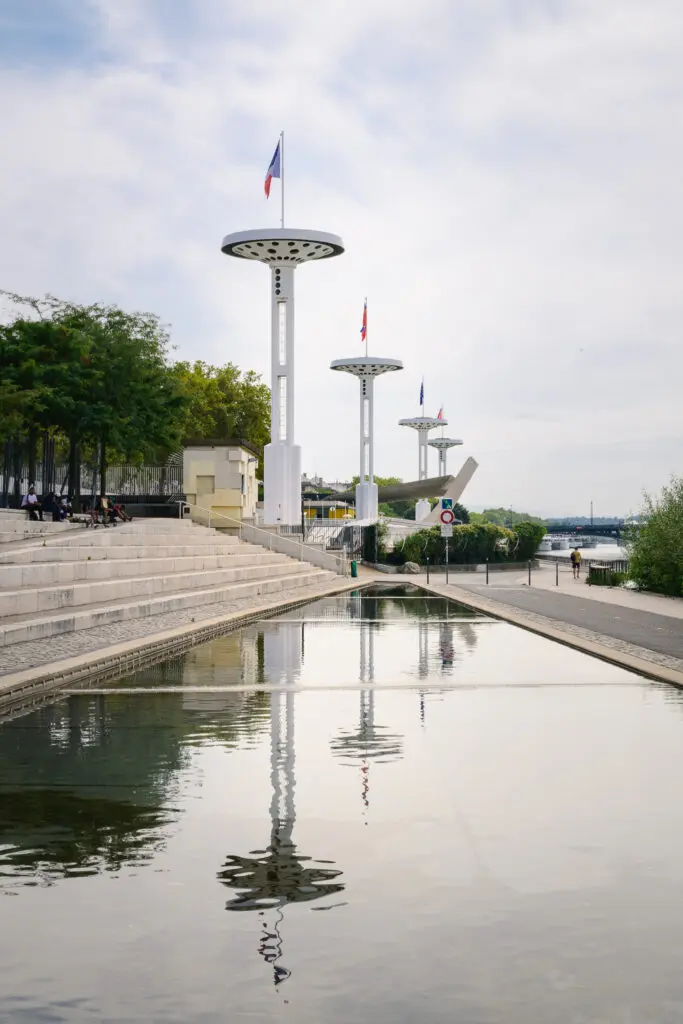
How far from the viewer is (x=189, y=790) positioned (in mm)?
8773

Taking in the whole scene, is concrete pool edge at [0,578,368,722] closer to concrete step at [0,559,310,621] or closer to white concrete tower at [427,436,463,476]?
concrete step at [0,559,310,621]

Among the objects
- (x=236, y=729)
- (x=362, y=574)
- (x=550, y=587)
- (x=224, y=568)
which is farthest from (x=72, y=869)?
(x=362, y=574)

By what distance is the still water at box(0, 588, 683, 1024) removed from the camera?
4.92m

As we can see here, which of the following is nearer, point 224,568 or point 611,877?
point 611,877

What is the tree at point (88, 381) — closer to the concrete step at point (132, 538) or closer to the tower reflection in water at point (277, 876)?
the concrete step at point (132, 538)

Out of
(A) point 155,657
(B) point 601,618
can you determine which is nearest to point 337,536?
(B) point 601,618

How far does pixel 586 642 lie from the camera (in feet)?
64.5

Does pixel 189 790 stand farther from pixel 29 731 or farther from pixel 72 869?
pixel 29 731

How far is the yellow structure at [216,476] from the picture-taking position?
57156 mm

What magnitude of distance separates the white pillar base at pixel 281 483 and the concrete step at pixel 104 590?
107ft

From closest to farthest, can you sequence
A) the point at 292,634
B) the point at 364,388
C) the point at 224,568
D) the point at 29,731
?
1. the point at 29,731
2. the point at 292,634
3. the point at 224,568
4. the point at 364,388

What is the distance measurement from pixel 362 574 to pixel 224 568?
63.8 feet

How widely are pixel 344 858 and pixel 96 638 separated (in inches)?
517

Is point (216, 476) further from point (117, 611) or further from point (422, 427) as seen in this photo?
point (422, 427)
